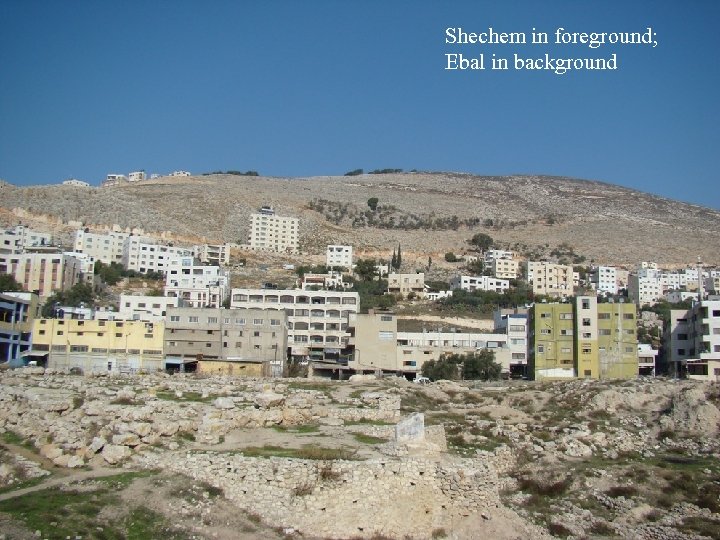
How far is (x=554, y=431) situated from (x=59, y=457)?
19449 mm

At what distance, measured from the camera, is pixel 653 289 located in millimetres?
122312

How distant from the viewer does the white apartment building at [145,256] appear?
371 feet

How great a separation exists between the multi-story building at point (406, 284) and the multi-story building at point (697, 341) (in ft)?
159

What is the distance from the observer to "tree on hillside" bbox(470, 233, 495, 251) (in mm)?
151812

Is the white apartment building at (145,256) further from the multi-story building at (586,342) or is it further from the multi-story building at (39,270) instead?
the multi-story building at (586,342)

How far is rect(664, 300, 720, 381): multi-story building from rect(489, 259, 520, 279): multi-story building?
62.6 metres

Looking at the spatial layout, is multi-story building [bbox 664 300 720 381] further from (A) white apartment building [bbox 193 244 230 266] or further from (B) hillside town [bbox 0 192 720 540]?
(A) white apartment building [bbox 193 244 230 266]

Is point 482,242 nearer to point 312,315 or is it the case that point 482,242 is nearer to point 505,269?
point 505,269

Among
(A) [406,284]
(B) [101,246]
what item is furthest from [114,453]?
(B) [101,246]

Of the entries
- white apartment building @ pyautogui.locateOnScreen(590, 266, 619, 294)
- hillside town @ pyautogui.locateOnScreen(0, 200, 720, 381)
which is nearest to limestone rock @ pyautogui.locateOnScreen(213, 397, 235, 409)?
hillside town @ pyautogui.locateOnScreen(0, 200, 720, 381)

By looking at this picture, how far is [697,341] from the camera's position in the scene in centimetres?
5803

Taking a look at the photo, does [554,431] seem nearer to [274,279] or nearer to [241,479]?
[241,479]

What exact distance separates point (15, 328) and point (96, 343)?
5.41 metres

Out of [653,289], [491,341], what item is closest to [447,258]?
[653,289]
